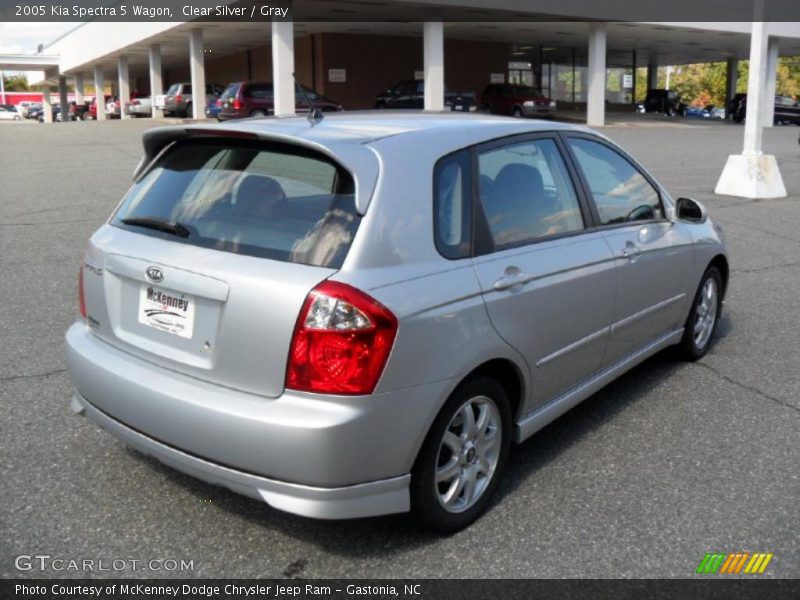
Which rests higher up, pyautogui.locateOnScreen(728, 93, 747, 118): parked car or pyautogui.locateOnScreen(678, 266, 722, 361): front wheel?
pyautogui.locateOnScreen(728, 93, 747, 118): parked car

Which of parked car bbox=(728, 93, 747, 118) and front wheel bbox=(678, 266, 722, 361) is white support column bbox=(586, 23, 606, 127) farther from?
front wheel bbox=(678, 266, 722, 361)

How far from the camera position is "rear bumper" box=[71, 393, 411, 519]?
2791 millimetres

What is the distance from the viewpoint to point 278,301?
2.79m

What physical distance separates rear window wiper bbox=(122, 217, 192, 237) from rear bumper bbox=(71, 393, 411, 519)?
2.72ft

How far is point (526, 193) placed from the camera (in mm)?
3768

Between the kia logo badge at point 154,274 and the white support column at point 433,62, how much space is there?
2717cm

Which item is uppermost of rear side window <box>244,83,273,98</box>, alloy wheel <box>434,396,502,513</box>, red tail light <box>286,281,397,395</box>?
rear side window <box>244,83,273,98</box>

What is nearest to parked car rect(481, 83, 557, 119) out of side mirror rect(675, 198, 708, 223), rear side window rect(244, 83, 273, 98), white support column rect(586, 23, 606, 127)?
white support column rect(586, 23, 606, 127)

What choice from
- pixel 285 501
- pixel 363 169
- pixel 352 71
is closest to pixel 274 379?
pixel 285 501

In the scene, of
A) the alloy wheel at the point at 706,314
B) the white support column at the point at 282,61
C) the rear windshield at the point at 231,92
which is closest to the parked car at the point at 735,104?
the white support column at the point at 282,61

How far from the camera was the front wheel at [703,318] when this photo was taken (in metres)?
5.30

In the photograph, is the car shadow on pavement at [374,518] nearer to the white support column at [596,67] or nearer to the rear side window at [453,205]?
the rear side window at [453,205]
